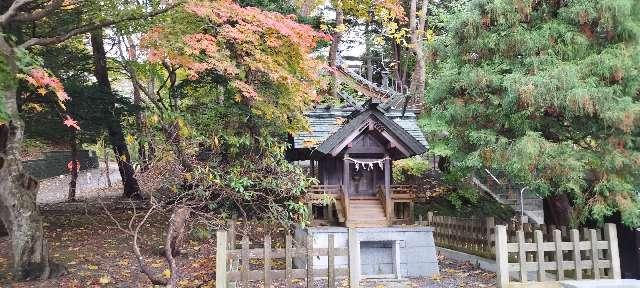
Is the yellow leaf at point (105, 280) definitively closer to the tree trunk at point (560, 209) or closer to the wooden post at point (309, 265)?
the wooden post at point (309, 265)

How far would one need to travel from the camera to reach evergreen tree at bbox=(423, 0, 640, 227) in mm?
8797

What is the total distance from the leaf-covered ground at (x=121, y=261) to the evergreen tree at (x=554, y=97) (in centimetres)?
300

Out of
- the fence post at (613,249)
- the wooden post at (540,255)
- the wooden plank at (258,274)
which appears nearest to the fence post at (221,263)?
the wooden plank at (258,274)

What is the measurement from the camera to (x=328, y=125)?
13938mm

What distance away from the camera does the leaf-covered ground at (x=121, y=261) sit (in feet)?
31.9

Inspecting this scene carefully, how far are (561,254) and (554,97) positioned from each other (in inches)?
116

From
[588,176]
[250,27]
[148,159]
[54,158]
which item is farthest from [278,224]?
[54,158]

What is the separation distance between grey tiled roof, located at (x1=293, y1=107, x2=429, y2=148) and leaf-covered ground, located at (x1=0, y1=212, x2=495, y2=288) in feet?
9.40

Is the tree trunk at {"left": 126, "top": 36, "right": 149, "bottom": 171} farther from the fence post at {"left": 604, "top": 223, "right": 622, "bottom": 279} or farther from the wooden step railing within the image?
the fence post at {"left": 604, "top": 223, "right": 622, "bottom": 279}

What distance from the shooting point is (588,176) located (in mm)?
9336

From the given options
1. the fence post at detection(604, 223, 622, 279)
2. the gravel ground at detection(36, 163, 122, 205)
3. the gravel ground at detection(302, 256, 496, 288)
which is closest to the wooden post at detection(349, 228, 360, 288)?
the gravel ground at detection(302, 256, 496, 288)

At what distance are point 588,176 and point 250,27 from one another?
7.78 metres

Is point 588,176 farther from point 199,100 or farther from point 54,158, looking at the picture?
point 54,158

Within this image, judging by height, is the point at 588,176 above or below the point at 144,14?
below
